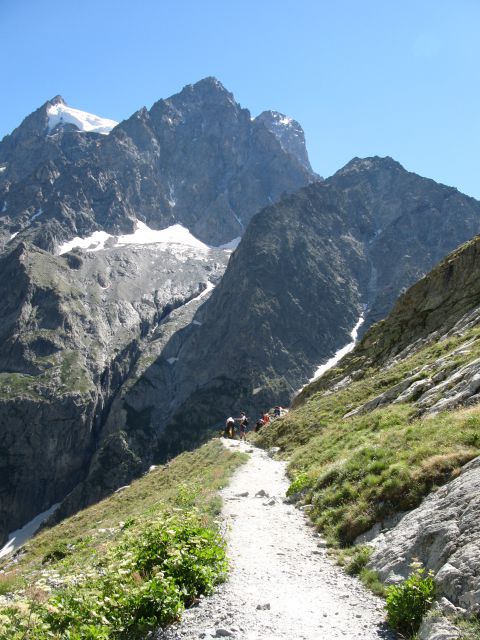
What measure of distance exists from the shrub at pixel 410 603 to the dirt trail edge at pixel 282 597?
0.88 ft

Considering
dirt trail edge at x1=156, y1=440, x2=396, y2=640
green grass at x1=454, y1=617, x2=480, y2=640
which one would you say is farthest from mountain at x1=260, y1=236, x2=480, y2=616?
dirt trail edge at x1=156, y1=440, x2=396, y2=640

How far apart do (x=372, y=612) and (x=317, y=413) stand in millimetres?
26567

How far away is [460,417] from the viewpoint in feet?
50.9

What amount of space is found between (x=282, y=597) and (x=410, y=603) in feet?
8.98

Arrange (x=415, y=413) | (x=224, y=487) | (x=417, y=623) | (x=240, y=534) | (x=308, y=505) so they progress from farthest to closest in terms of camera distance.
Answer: (x=224, y=487)
(x=415, y=413)
(x=308, y=505)
(x=240, y=534)
(x=417, y=623)

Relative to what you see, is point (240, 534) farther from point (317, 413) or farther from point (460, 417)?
point (317, 413)

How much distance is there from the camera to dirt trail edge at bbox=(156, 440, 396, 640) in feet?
29.1

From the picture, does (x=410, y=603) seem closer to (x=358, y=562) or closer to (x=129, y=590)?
(x=358, y=562)

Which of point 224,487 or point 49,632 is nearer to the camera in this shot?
point 49,632

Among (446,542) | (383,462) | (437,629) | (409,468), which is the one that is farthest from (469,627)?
(383,462)

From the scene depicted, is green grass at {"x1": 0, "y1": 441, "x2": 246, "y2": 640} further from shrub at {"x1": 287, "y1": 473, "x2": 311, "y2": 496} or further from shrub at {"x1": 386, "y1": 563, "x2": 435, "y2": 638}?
shrub at {"x1": 287, "y1": 473, "x2": 311, "y2": 496}

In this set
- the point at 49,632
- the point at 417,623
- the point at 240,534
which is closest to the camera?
the point at 49,632

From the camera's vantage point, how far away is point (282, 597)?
10.4 m

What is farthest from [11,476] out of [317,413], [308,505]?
[308,505]
